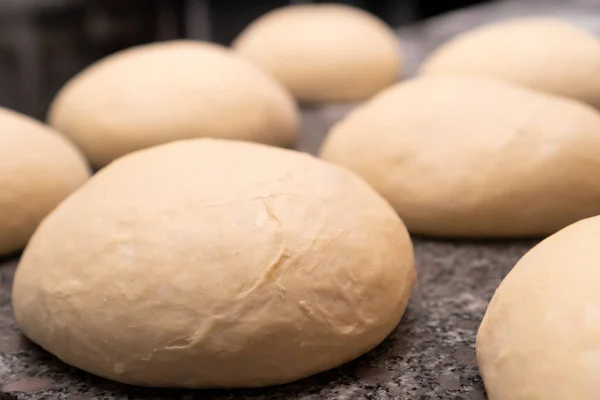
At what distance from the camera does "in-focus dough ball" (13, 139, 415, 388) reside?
42.7 inches

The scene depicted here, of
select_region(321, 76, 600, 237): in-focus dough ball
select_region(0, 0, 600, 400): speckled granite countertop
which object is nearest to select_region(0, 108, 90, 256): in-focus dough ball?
select_region(0, 0, 600, 400): speckled granite countertop

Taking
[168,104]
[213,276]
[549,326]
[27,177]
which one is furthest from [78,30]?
[549,326]

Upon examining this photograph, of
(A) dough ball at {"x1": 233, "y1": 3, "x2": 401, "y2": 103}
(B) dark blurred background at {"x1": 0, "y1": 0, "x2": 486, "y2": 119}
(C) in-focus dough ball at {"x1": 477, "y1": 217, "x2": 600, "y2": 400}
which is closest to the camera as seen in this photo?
(C) in-focus dough ball at {"x1": 477, "y1": 217, "x2": 600, "y2": 400}

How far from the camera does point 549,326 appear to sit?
945mm

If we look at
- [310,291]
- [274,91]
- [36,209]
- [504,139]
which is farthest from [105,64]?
[310,291]

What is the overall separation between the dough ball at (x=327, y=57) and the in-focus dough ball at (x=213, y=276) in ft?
4.73

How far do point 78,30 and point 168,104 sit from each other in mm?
2001

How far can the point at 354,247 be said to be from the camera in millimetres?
1182

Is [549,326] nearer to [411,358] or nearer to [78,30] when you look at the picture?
[411,358]

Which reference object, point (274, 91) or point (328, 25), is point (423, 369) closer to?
point (274, 91)

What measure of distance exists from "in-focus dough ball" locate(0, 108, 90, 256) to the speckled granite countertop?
0.09 meters

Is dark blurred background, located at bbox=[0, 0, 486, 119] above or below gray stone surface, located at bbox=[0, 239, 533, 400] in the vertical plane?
below

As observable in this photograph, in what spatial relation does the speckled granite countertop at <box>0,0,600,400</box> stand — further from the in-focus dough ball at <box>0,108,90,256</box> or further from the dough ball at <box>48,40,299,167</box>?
the dough ball at <box>48,40,299,167</box>

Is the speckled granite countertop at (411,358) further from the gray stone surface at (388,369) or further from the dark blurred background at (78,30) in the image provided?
the dark blurred background at (78,30)
